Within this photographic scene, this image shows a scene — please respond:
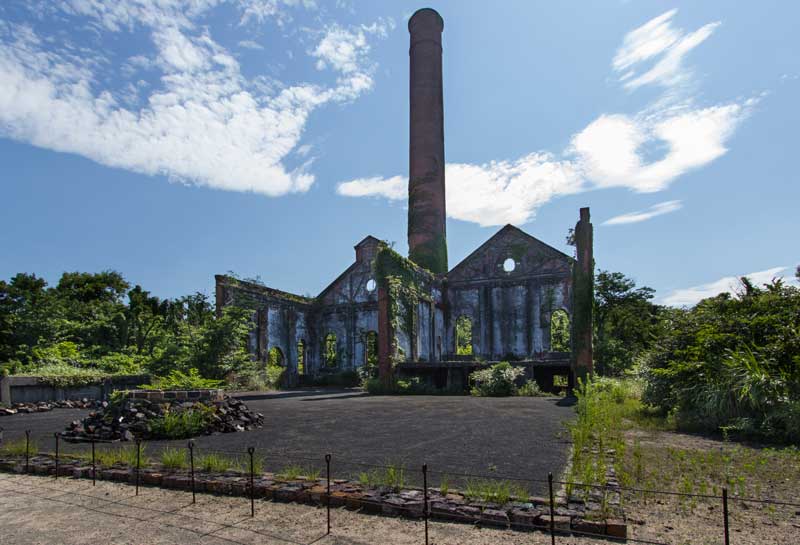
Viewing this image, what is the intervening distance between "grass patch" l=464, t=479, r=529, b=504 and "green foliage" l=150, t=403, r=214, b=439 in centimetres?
679

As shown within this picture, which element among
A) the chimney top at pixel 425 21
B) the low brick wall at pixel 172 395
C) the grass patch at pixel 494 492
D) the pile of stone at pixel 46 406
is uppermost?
the chimney top at pixel 425 21

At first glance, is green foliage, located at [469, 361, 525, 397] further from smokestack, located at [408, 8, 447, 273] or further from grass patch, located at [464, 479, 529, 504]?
grass patch, located at [464, 479, 529, 504]

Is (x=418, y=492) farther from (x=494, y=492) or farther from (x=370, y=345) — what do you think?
(x=370, y=345)

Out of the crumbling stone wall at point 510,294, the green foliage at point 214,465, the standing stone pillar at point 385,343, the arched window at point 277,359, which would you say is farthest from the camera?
the arched window at point 277,359

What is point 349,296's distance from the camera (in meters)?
34.2

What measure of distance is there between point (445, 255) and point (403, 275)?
727cm

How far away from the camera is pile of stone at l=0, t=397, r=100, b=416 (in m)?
15.6

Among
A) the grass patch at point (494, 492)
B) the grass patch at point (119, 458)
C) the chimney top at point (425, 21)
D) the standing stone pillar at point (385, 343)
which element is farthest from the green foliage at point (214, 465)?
the chimney top at point (425, 21)

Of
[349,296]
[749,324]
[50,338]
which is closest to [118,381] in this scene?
[50,338]

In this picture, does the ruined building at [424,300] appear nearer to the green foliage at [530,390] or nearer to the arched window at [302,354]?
the arched window at [302,354]

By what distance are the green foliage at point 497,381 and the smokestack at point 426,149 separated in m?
11.5

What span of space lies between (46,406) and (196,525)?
50.3ft

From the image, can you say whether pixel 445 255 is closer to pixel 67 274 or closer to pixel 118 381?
pixel 118 381

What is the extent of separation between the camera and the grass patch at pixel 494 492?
4.96 meters
